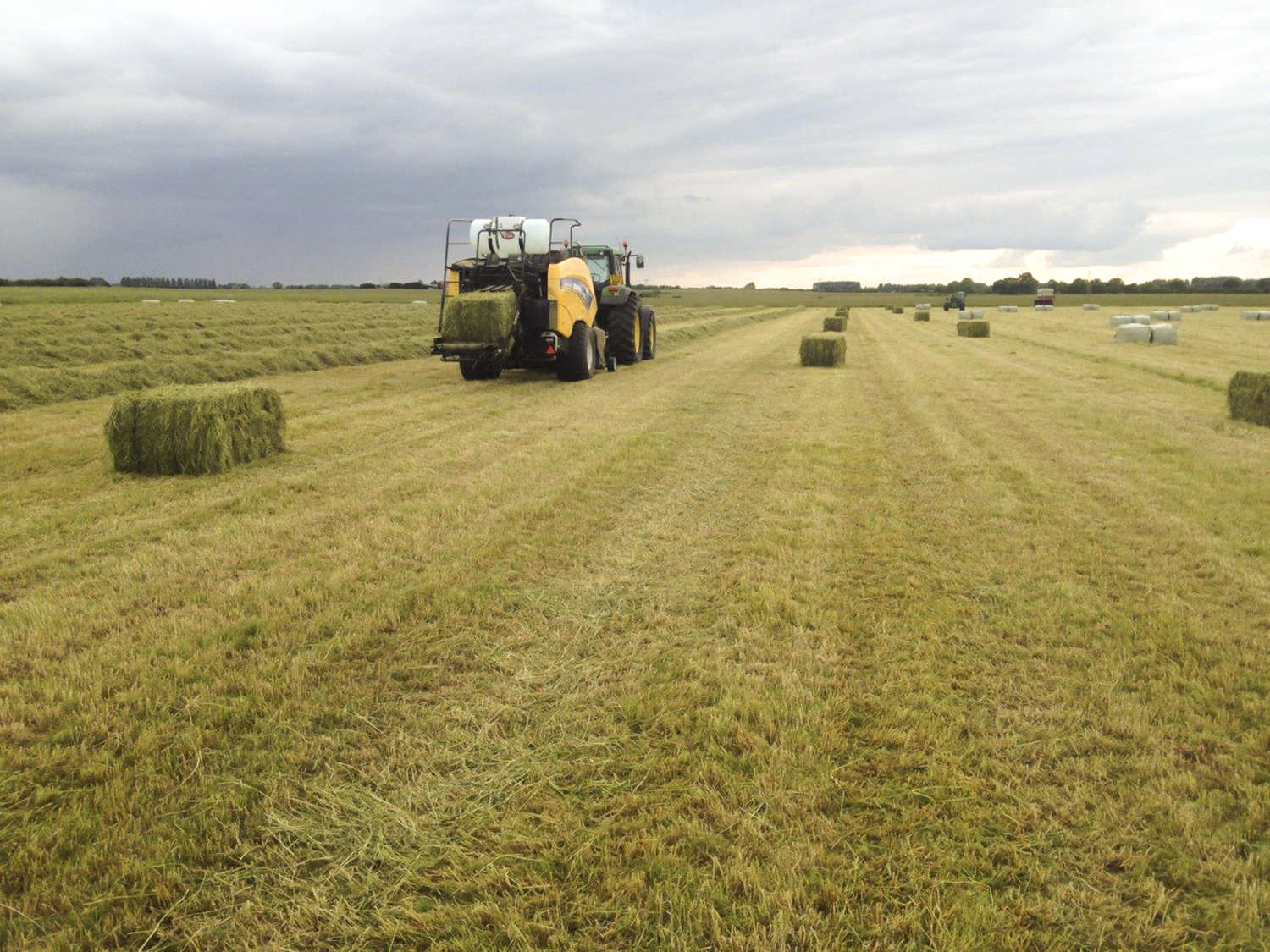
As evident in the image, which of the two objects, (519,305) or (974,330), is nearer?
(519,305)

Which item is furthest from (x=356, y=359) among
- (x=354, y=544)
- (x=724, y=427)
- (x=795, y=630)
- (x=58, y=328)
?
(x=795, y=630)

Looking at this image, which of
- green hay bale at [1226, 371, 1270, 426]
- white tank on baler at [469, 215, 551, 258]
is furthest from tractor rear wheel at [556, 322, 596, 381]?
green hay bale at [1226, 371, 1270, 426]

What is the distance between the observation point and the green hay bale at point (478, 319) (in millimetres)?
12258

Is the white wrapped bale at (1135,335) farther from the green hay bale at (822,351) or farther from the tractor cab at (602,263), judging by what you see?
the tractor cab at (602,263)

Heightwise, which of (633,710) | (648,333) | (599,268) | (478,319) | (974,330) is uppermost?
(599,268)

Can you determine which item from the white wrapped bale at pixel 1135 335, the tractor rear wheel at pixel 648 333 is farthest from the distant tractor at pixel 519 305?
the white wrapped bale at pixel 1135 335

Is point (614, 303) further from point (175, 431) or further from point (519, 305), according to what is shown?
point (175, 431)

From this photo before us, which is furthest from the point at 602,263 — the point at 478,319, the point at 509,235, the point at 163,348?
the point at 163,348

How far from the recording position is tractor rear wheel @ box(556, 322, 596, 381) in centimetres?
1365

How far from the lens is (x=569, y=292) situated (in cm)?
1323

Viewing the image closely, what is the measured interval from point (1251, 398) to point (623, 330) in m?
10.8

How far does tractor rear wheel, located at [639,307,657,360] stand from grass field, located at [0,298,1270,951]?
11776mm

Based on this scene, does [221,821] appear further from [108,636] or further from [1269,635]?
[1269,635]

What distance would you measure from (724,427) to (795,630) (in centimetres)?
597
